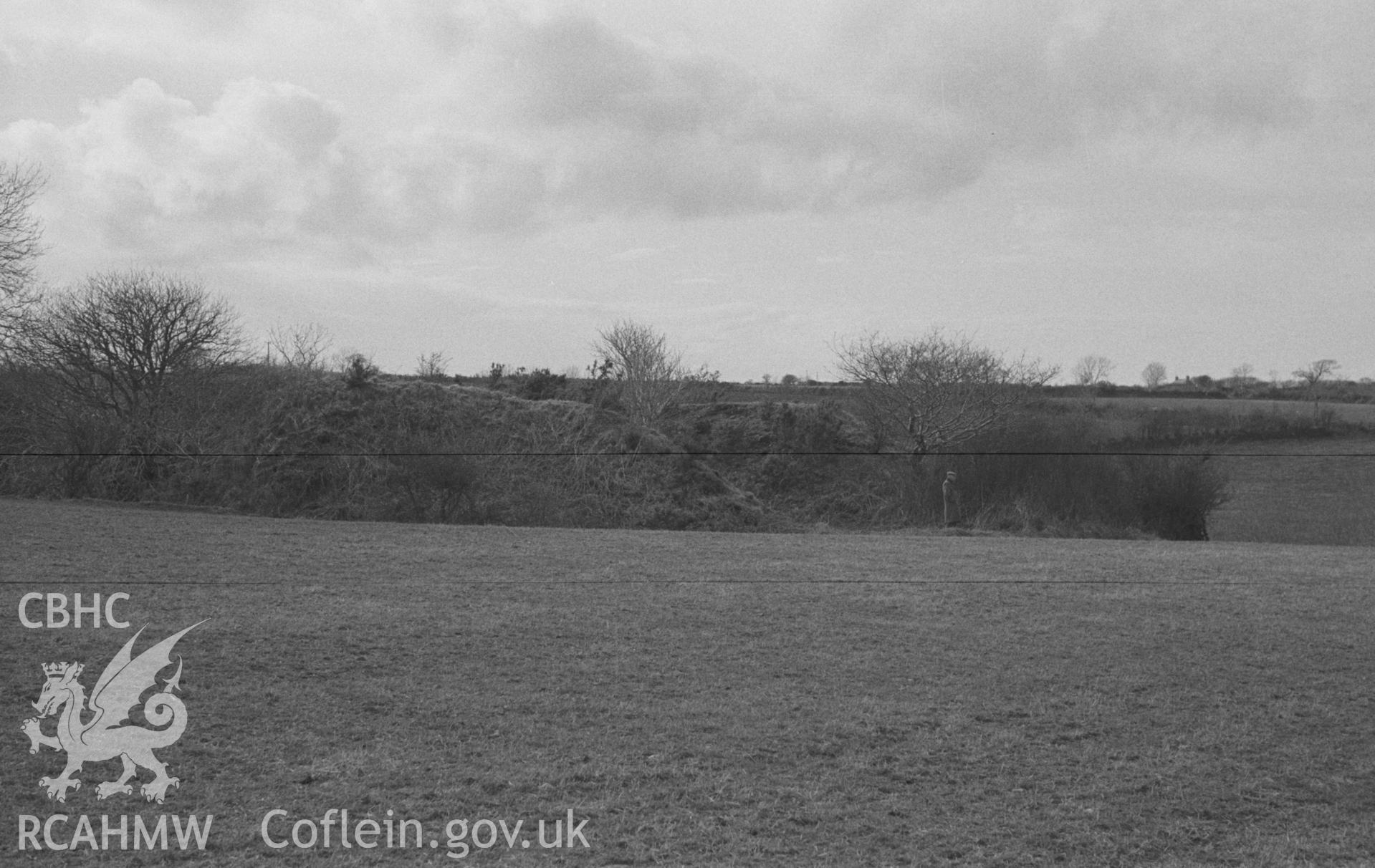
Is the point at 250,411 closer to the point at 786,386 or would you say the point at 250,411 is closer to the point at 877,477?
the point at 877,477

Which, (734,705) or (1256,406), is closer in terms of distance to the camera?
(734,705)

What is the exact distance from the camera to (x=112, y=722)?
6.35m

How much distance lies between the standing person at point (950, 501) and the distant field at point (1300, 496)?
20.6 ft

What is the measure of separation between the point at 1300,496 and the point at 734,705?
29.5 metres

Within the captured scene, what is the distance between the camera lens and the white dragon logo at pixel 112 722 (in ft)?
18.3

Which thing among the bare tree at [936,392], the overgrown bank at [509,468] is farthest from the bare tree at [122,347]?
the bare tree at [936,392]

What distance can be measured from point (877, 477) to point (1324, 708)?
68.4 ft

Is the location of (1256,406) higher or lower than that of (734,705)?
higher

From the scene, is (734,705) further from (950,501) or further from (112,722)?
(950,501)

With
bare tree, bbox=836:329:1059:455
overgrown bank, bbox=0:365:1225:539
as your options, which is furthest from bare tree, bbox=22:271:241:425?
bare tree, bbox=836:329:1059:455

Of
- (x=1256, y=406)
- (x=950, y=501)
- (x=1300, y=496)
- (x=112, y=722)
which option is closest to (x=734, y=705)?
(x=112, y=722)

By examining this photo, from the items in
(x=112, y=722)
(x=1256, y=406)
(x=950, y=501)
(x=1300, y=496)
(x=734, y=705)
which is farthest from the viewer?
(x=1256, y=406)

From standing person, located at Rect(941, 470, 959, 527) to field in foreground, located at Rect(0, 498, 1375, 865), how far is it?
10387 millimetres

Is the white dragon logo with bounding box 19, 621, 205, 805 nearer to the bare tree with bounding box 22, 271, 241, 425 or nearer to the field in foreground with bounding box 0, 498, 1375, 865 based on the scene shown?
the field in foreground with bounding box 0, 498, 1375, 865
